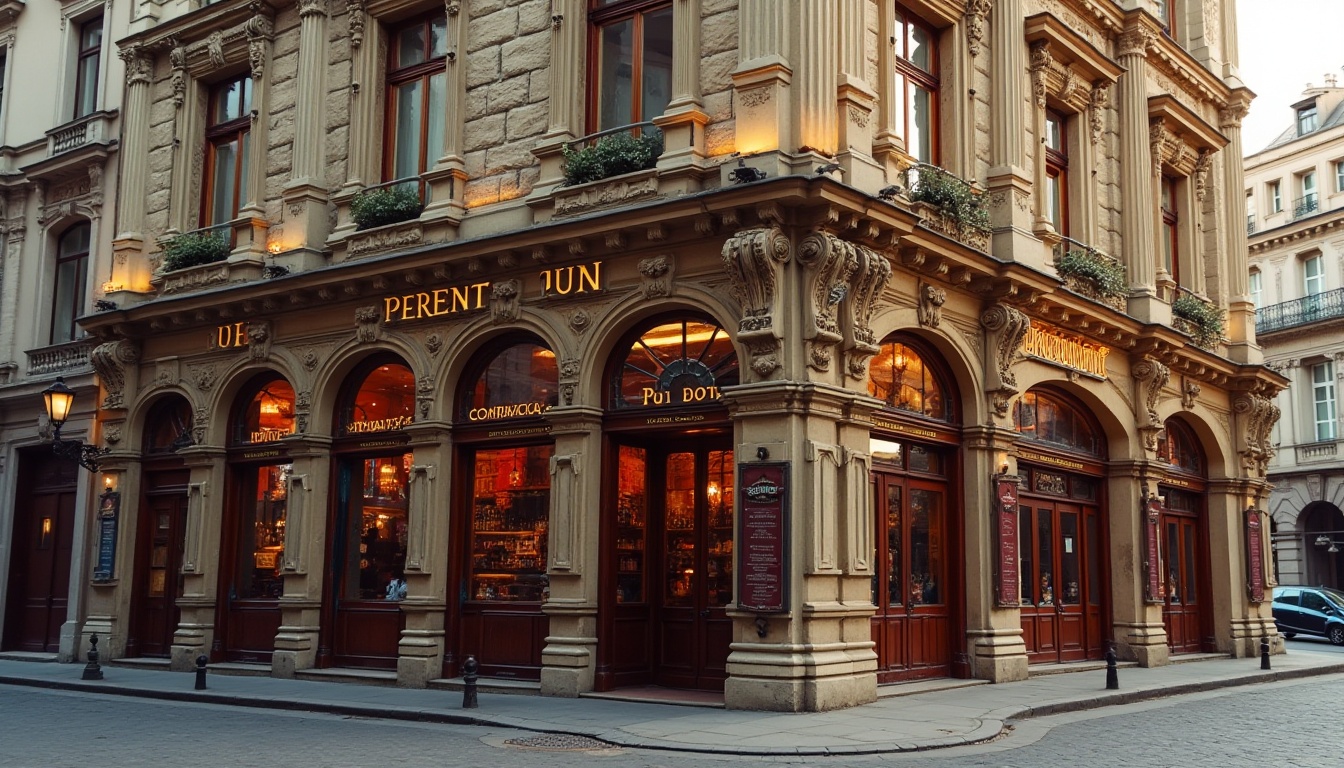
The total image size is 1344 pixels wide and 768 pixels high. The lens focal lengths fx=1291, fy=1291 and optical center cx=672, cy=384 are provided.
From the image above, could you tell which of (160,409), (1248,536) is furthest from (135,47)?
(1248,536)

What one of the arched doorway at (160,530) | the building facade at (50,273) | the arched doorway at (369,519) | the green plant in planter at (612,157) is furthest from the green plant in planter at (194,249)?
the green plant in planter at (612,157)

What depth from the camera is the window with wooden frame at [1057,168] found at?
2125 centimetres

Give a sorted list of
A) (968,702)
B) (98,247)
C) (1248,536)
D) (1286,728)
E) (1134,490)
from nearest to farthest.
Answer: (1286,728) → (968,702) → (1134,490) → (98,247) → (1248,536)

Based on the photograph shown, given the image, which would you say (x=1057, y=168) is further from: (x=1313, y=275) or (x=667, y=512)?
(x=1313, y=275)

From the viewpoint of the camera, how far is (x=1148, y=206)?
22.7 metres

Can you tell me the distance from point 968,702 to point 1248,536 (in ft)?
42.0

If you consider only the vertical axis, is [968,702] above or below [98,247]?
below

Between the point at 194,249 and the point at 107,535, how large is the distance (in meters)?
4.94

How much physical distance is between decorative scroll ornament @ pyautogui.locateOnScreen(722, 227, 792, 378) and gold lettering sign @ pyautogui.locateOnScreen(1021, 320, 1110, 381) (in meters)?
5.76

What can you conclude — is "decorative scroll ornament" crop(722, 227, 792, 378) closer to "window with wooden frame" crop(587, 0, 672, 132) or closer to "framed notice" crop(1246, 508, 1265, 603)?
"window with wooden frame" crop(587, 0, 672, 132)

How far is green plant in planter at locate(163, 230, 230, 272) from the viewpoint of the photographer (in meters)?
21.0

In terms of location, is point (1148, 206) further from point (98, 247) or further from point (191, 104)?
point (98, 247)

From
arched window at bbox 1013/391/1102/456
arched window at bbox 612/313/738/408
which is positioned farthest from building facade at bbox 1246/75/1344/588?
arched window at bbox 612/313/738/408

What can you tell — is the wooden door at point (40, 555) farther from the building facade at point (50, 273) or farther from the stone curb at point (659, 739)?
the stone curb at point (659, 739)
